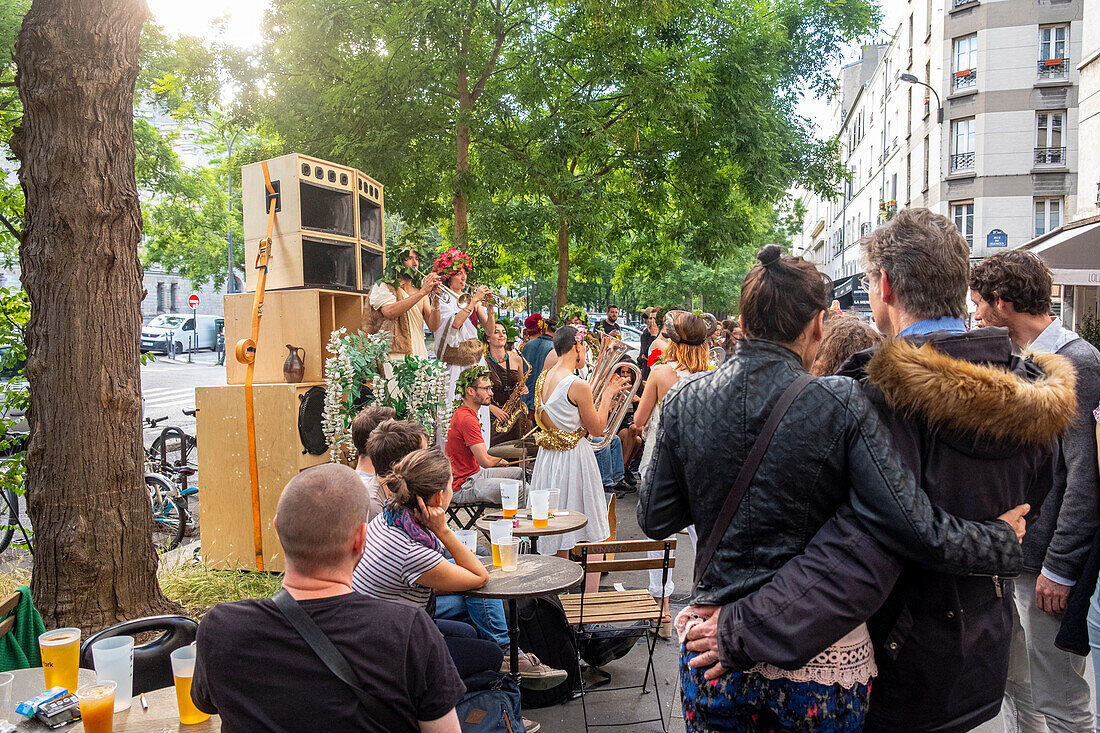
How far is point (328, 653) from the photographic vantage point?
76.4 inches

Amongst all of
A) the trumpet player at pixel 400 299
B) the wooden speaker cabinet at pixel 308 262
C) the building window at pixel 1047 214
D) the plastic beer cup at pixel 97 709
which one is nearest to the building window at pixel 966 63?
the building window at pixel 1047 214

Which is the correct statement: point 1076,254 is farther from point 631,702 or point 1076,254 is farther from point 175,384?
point 175,384

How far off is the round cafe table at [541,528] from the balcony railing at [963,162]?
3318 centimetres

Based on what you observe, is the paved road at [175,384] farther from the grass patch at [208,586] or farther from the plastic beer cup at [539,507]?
the plastic beer cup at [539,507]

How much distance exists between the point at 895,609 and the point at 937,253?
933 mm

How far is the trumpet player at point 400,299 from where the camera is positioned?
648cm

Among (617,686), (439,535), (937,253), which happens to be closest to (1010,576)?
(937,253)

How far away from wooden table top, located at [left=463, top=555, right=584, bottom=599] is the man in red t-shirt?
7.29 ft

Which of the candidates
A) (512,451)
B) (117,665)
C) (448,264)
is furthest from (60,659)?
(512,451)

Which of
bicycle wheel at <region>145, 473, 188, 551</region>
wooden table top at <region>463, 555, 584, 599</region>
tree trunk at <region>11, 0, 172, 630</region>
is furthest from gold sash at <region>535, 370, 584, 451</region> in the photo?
bicycle wheel at <region>145, 473, 188, 551</region>

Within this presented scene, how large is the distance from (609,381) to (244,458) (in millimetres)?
2961

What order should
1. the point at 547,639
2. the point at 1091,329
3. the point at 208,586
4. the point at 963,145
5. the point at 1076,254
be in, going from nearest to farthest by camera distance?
1. the point at 547,639
2. the point at 208,586
3. the point at 1076,254
4. the point at 1091,329
5. the point at 963,145

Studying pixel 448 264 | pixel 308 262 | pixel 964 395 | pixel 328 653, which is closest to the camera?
pixel 964 395

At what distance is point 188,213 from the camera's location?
68.1 feet
